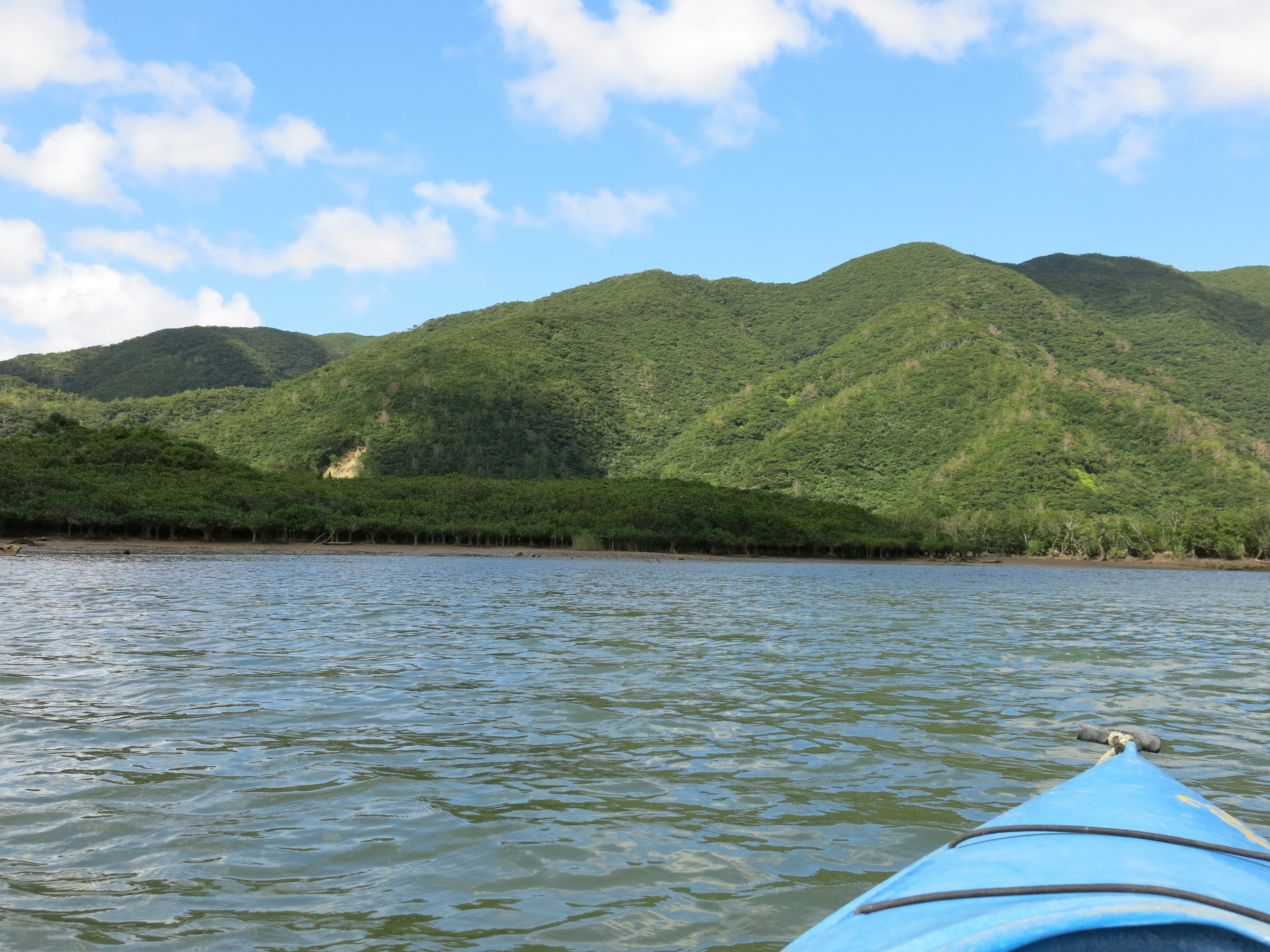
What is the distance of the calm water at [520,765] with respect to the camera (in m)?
5.57

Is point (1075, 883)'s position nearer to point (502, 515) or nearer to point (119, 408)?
point (502, 515)

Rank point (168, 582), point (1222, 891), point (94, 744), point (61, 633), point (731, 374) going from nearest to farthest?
1. point (1222, 891)
2. point (94, 744)
3. point (61, 633)
4. point (168, 582)
5. point (731, 374)

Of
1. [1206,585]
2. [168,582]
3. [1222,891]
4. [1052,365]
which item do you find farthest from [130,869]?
[1052,365]

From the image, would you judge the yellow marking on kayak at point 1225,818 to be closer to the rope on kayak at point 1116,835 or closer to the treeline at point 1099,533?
the rope on kayak at point 1116,835

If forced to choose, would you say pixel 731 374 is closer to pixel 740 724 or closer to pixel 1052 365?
pixel 1052 365

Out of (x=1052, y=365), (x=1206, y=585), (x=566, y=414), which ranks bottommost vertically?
(x=1206, y=585)

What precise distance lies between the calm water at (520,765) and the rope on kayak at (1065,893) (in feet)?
4.78

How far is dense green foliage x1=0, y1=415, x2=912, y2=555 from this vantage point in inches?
2734

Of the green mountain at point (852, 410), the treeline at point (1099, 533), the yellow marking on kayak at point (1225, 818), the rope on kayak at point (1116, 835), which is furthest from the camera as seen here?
the green mountain at point (852, 410)

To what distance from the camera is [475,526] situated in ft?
285

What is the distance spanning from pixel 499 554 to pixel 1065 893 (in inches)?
3101

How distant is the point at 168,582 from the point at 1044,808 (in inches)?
1430

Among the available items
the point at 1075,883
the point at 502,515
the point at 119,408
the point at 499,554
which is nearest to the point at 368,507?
the point at 502,515

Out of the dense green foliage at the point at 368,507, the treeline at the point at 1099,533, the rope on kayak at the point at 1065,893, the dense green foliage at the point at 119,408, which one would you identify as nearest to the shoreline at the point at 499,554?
the treeline at the point at 1099,533
